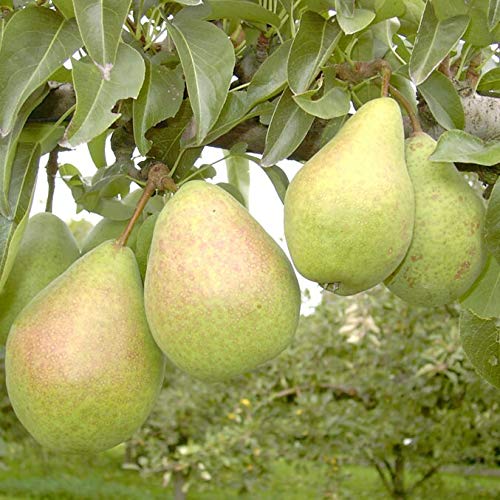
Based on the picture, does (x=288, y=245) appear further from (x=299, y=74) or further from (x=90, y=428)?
(x=90, y=428)

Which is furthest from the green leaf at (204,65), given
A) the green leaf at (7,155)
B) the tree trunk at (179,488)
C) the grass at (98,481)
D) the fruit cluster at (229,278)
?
the grass at (98,481)

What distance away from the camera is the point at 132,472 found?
31.9ft

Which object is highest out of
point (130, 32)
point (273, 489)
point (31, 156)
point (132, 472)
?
point (130, 32)

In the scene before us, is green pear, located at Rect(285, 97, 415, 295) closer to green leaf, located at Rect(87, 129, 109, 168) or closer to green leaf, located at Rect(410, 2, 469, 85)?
green leaf, located at Rect(410, 2, 469, 85)

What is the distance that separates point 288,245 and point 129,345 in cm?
23

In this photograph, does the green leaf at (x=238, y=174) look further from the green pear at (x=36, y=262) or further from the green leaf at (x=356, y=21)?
the green leaf at (x=356, y=21)

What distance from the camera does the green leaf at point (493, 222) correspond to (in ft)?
2.92

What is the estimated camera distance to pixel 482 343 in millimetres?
1179

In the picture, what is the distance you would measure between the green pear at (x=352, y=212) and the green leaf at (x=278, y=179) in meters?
0.25

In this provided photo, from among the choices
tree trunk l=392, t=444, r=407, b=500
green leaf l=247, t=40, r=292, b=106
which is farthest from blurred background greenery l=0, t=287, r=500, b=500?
green leaf l=247, t=40, r=292, b=106

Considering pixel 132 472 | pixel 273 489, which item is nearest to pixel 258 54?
pixel 273 489

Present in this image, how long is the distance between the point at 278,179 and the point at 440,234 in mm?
323

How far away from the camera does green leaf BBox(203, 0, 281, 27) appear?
1.04 metres

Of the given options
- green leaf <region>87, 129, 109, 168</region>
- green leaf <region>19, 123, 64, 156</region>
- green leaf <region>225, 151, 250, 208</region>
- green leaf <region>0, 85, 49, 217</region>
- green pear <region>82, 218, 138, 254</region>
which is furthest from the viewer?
green leaf <region>225, 151, 250, 208</region>
